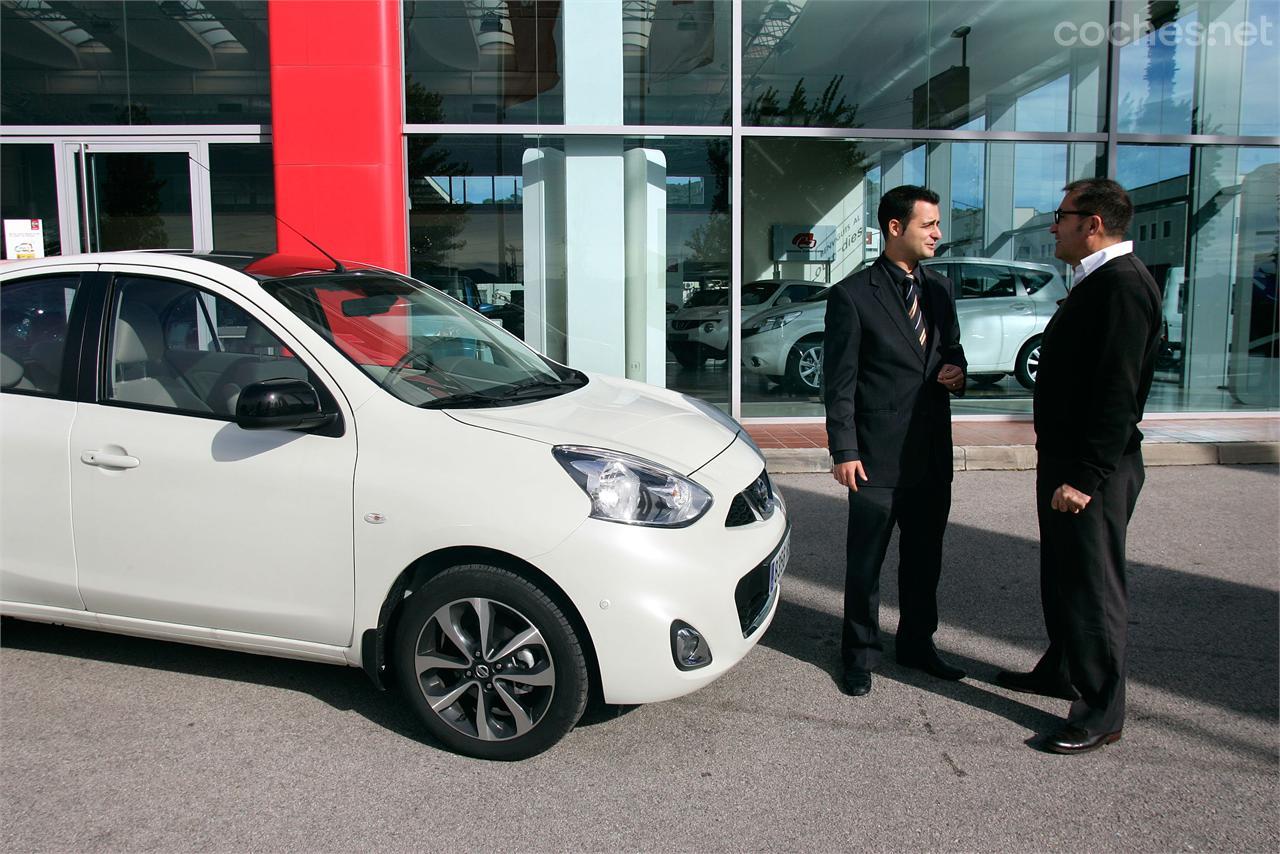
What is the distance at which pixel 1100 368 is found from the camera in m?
3.18

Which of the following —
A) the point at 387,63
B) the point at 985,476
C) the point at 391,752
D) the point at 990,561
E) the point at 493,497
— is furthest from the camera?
the point at 387,63

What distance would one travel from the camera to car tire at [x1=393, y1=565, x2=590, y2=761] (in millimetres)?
3111

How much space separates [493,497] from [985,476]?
6000 mm

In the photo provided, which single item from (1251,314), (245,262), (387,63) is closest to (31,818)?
(245,262)

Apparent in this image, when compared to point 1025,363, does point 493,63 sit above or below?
above

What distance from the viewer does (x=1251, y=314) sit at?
10.8 meters

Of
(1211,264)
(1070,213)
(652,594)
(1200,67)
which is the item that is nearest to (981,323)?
(1211,264)

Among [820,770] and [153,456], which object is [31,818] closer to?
[153,456]

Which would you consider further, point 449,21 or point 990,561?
point 449,21

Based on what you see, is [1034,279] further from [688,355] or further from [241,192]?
[241,192]

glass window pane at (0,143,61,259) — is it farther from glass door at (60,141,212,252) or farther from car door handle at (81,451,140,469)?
car door handle at (81,451,140,469)

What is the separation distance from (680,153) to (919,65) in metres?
2.69

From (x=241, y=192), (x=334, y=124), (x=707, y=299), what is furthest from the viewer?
(x=707, y=299)

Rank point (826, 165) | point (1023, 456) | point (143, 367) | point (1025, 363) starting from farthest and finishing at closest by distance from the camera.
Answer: point (1025, 363) → point (826, 165) → point (1023, 456) → point (143, 367)
